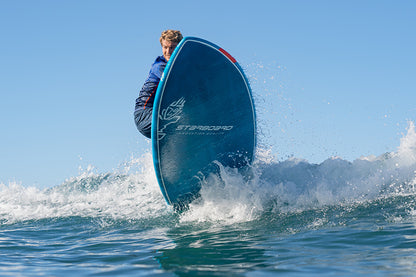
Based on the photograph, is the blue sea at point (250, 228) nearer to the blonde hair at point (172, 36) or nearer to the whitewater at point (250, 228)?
the whitewater at point (250, 228)

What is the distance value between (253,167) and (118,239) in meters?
2.67

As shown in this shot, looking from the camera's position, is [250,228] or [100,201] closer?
[250,228]

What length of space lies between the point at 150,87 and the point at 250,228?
2529 millimetres

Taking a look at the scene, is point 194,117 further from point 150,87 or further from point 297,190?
point 297,190

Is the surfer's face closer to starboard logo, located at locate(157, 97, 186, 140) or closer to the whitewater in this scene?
starboard logo, located at locate(157, 97, 186, 140)

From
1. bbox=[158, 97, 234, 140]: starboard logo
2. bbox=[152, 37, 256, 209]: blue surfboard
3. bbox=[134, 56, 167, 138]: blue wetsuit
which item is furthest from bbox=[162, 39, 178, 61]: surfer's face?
bbox=[158, 97, 234, 140]: starboard logo

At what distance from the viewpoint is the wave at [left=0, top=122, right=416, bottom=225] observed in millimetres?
5320

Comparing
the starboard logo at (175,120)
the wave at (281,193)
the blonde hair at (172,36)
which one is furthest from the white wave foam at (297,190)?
the blonde hair at (172,36)

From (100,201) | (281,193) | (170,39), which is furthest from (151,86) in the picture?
(100,201)

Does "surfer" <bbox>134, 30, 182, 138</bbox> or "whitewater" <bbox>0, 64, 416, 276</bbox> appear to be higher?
"surfer" <bbox>134, 30, 182, 138</bbox>

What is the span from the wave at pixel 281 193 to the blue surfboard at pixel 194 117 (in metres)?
0.33

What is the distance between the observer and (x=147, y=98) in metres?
5.65

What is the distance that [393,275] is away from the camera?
2508 mm

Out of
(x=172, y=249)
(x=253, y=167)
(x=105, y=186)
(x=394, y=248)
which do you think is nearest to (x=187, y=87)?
(x=253, y=167)
